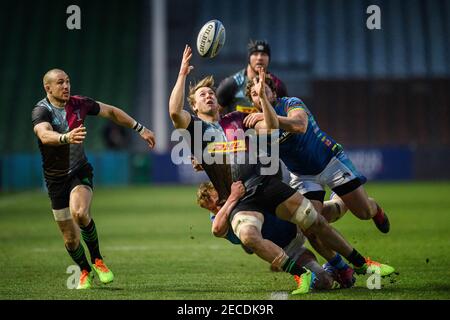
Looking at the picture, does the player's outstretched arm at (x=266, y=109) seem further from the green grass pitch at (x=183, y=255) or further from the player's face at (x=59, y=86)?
the player's face at (x=59, y=86)

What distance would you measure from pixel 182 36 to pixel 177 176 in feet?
22.5

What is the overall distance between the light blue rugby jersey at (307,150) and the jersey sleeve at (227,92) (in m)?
2.23

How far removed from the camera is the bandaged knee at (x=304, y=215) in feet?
24.0

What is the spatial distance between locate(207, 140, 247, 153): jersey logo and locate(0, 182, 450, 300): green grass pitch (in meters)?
1.20

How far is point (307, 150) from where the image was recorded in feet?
27.5

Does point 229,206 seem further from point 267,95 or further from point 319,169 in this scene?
point 319,169

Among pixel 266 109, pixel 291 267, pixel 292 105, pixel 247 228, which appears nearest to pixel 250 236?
pixel 247 228

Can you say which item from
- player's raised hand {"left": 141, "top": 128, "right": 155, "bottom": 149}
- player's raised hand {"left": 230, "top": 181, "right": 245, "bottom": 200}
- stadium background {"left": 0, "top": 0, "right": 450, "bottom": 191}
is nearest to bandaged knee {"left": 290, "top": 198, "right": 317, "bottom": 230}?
player's raised hand {"left": 230, "top": 181, "right": 245, "bottom": 200}

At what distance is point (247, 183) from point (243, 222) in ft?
1.24

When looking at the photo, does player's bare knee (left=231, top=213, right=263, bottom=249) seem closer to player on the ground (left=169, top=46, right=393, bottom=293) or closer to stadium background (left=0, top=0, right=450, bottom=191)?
player on the ground (left=169, top=46, right=393, bottom=293)

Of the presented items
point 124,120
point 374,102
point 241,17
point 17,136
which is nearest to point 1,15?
point 17,136

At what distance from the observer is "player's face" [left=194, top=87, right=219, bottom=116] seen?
299 inches

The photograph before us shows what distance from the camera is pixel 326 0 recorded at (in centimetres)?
3609
